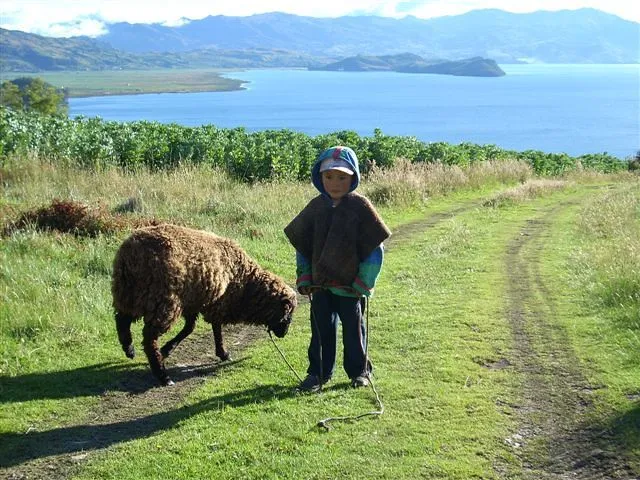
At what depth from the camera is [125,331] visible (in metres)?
6.80

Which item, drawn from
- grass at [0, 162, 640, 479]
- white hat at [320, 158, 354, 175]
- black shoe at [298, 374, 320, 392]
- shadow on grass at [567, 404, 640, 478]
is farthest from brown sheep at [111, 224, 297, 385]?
shadow on grass at [567, 404, 640, 478]

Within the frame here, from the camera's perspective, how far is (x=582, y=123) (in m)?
102

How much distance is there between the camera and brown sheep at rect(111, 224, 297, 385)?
20.5 feet

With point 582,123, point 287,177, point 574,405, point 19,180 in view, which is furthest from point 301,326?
point 582,123

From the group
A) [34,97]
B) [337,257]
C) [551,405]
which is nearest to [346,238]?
[337,257]

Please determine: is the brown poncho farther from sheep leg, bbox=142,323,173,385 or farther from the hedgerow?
the hedgerow

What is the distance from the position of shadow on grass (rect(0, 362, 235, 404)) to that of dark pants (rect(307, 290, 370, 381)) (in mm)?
1206

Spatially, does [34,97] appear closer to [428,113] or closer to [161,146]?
[161,146]

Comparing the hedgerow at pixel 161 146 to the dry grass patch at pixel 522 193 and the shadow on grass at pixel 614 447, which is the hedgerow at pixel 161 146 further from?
the shadow on grass at pixel 614 447

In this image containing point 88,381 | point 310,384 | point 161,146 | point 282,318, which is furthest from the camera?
point 161,146

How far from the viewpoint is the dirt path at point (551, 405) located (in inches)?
194

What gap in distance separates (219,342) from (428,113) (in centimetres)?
10744

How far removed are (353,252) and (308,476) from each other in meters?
2.09

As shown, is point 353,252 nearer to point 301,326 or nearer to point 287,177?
point 301,326
